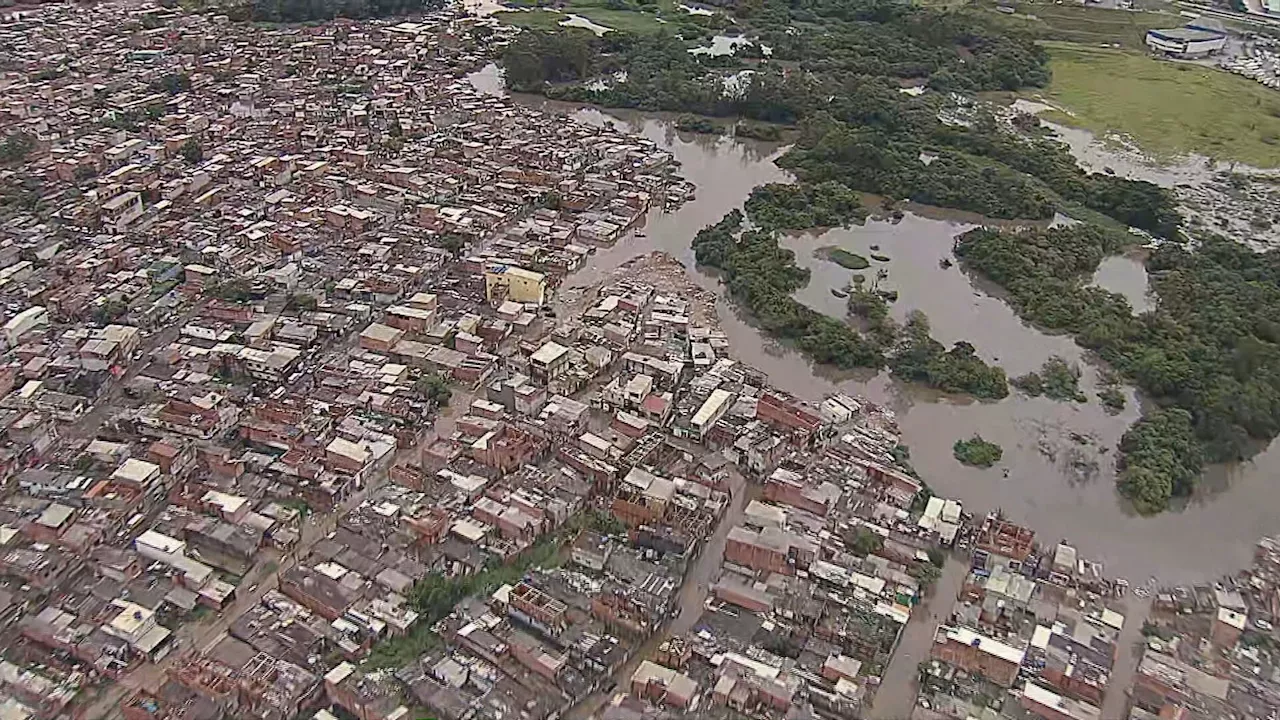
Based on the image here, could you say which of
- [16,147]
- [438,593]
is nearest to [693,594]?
[438,593]

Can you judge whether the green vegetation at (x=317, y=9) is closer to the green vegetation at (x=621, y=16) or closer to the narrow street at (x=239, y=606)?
the green vegetation at (x=621, y=16)

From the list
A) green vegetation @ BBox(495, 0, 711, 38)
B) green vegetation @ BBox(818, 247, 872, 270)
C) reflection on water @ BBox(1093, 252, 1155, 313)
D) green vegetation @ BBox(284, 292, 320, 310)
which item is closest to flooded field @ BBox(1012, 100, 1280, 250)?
reflection on water @ BBox(1093, 252, 1155, 313)

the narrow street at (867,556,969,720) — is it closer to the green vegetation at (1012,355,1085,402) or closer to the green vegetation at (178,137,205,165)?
the green vegetation at (1012,355,1085,402)

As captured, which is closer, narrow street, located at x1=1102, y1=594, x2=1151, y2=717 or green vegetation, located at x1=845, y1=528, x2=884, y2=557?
narrow street, located at x1=1102, y1=594, x2=1151, y2=717

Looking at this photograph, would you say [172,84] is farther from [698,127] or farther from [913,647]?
[913,647]

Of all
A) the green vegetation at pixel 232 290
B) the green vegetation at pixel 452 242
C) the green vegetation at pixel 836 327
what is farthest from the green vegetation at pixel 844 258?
the green vegetation at pixel 232 290

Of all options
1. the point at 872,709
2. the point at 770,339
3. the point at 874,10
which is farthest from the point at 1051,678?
the point at 874,10

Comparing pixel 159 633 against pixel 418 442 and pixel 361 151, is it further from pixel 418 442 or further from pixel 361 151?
pixel 361 151
